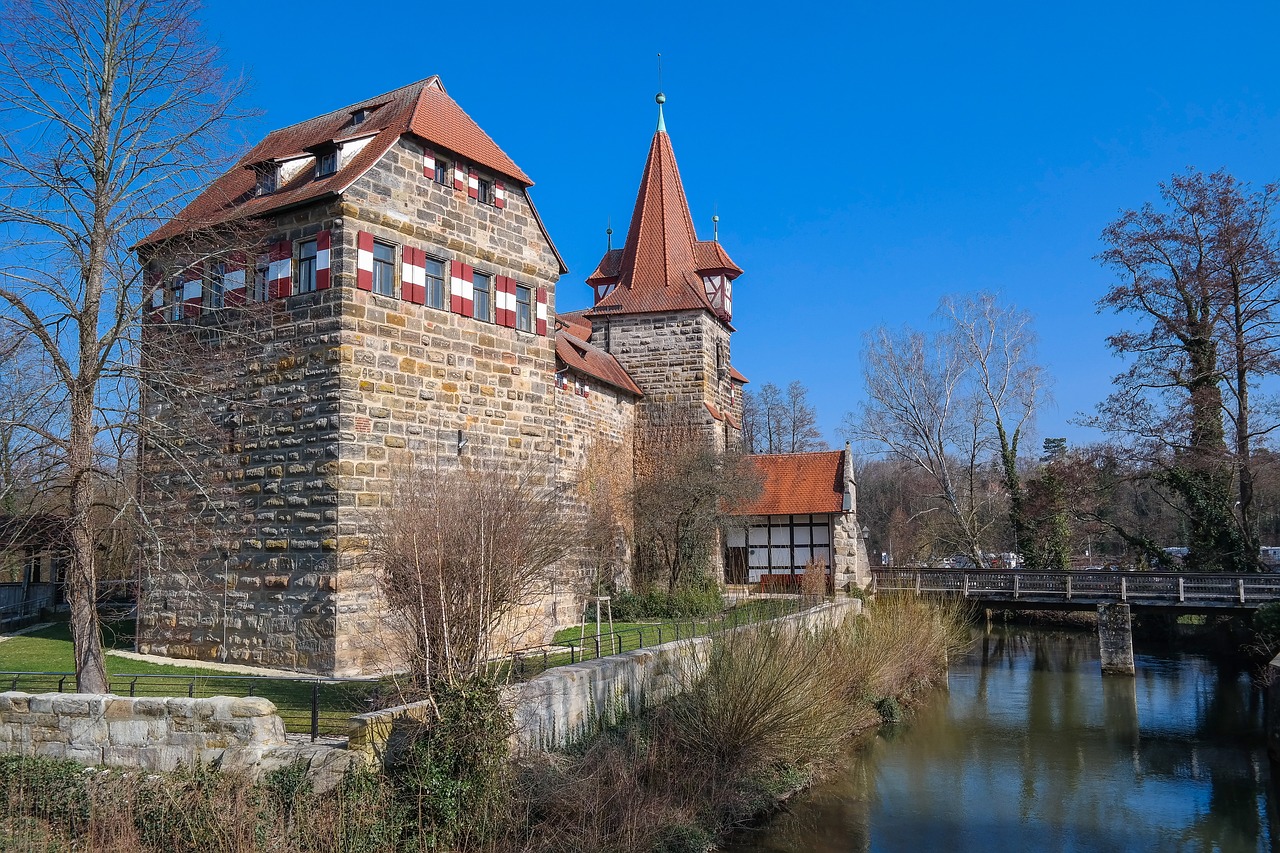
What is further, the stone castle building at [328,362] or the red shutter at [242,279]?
the red shutter at [242,279]

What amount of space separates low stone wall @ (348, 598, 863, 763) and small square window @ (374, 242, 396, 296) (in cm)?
641

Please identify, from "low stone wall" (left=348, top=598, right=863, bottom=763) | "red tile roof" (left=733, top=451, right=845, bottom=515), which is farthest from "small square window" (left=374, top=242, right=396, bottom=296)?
"red tile roof" (left=733, top=451, right=845, bottom=515)

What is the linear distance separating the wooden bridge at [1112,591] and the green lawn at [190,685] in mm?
12559

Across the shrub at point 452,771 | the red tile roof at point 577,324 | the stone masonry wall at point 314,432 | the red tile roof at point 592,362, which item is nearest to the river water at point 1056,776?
the shrub at point 452,771

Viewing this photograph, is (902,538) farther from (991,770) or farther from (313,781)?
(313,781)

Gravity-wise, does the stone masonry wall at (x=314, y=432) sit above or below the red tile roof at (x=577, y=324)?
below

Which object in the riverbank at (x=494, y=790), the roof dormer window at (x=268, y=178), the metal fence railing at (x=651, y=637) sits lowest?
the riverbank at (x=494, y=790)

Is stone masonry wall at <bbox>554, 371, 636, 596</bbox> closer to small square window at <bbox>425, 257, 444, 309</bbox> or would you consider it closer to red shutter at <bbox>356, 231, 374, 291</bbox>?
small square window at <bbox>425, 257, 444, 309</bbox>

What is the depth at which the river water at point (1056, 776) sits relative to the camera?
10.1m

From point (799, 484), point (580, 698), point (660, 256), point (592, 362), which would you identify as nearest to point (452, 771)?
point (580, 698)

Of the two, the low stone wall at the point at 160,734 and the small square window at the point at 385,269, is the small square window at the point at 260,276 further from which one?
the low stone wall at the point at 160,734

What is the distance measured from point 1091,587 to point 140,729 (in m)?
21.6

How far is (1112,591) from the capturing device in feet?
73.2

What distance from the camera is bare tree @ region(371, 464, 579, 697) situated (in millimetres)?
7730
